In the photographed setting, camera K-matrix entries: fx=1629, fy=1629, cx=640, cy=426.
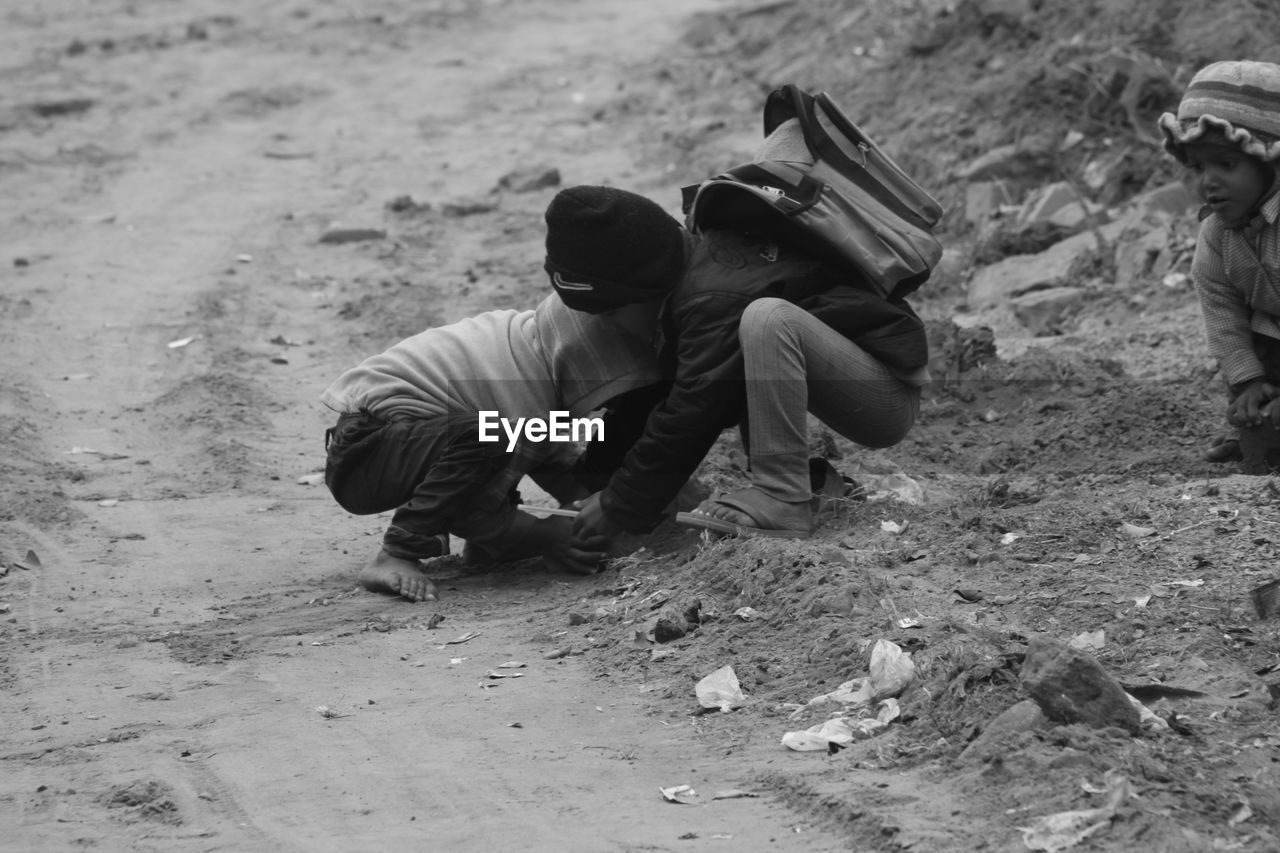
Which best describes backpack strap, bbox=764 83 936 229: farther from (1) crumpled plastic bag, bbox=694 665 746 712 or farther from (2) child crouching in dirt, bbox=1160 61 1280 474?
(1) crumpled plastic bag, bbox=694 665 746 712

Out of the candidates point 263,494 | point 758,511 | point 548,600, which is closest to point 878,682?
point 758,511

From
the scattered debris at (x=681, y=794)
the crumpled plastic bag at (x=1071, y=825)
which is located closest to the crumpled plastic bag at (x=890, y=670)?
the scattered debris at (x=681, y=794)

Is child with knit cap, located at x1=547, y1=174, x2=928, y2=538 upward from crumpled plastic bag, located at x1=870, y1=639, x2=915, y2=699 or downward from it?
upward

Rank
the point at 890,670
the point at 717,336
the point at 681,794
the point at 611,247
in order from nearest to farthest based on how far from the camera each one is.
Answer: the point at 681,794, the point at 890,670, the point at 611,247, the point at 717,336

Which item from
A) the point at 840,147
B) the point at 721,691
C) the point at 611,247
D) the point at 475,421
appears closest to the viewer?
the point at 721,691

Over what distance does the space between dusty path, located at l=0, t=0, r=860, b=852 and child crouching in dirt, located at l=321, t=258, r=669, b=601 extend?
0.58 feet

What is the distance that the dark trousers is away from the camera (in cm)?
480

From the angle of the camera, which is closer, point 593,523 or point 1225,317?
point 593,523

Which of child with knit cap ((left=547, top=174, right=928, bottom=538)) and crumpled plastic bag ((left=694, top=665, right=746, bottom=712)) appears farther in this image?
child with knit cap ((left=547, top=174, right=928, bottom=538))

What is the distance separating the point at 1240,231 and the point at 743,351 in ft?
5.51

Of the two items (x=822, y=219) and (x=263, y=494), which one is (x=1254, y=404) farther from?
(x=263, y=494)

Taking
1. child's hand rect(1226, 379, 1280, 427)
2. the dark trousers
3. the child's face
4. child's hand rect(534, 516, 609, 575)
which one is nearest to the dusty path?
child's hand rect(534, 516, 609, 575)

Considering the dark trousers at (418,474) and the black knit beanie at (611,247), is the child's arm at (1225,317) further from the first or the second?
the dark trousers at (418,474)

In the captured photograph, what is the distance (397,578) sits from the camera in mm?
4871
